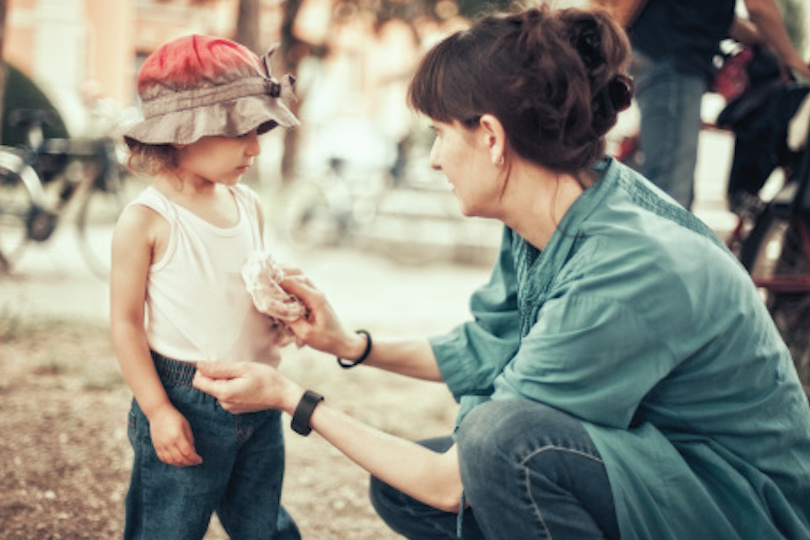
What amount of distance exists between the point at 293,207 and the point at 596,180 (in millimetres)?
6668

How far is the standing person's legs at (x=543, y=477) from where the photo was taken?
1.40 m

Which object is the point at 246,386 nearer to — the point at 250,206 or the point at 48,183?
the point at 250,206

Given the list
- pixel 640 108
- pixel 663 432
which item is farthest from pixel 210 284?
pixel 640 108

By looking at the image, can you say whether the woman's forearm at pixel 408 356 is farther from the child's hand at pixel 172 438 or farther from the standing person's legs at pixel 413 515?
the child's hand at pixel 172 438

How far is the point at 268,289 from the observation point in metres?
1.74

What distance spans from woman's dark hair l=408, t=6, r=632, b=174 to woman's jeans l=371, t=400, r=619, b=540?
47 centimetres

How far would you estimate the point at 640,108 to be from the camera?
3.07 m

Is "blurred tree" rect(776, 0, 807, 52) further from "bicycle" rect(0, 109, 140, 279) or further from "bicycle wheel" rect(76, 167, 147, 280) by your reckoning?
"bicycle" rect(0, 109, 140, 279)

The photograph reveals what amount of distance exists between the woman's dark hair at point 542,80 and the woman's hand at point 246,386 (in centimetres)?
61

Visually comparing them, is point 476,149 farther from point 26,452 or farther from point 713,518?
point 26,452

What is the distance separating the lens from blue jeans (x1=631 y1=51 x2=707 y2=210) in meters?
2.92

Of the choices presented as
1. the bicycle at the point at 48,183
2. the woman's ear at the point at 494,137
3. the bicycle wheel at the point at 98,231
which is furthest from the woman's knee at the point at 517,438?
the bicycle at the point at 48,183

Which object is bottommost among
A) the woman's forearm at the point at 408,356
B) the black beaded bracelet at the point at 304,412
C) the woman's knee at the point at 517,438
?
the woman's forearm at the point at 408,356

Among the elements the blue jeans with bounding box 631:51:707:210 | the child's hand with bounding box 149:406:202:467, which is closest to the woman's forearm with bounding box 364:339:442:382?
the child's hand with bounding box 149:406:202:467
